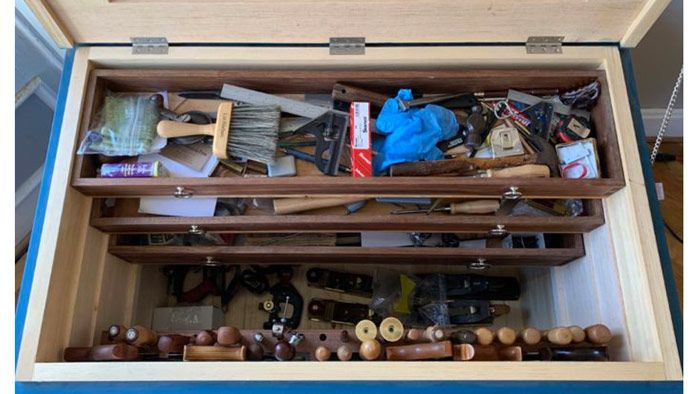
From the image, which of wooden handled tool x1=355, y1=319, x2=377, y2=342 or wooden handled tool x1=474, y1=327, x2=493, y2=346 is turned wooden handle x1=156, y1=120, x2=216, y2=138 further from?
wooden handled tool x1=474, y1=327, x2=493, y2=346

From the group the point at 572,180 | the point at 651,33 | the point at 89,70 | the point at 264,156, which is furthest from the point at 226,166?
the point at 651,33

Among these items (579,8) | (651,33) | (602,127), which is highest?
(651,33)

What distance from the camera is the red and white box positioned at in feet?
2.75

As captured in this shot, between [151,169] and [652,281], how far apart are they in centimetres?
83

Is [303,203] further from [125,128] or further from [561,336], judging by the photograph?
[561,336]

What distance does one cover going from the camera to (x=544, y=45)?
0.86 metres

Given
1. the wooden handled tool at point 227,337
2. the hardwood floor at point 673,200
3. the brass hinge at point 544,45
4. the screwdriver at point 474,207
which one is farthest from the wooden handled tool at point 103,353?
the hardwood floor at point 673,200

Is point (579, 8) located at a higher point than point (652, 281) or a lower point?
higher

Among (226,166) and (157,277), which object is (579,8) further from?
(157,277)

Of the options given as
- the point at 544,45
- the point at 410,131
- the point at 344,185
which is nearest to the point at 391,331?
the point at 344,185

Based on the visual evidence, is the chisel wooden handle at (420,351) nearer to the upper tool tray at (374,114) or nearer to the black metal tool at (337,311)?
the upper tool tray at (374,114)

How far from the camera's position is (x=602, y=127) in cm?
88

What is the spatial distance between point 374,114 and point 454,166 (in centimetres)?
19

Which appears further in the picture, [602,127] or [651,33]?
[651,33]
